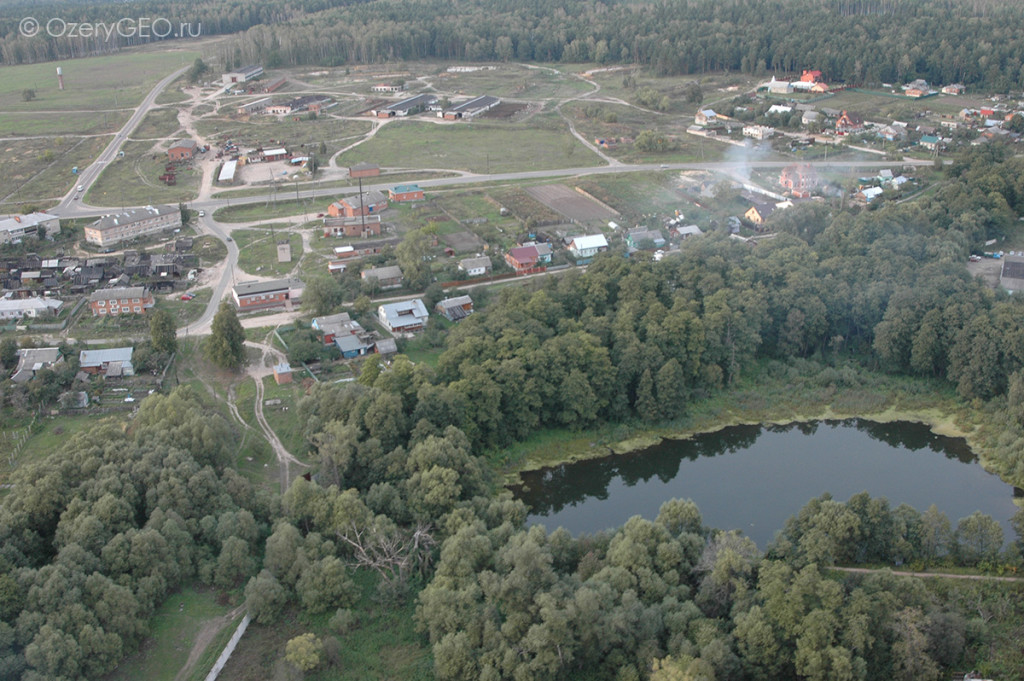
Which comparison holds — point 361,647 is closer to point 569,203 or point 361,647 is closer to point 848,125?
point 569,203

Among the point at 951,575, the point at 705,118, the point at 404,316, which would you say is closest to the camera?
the point at 951,575

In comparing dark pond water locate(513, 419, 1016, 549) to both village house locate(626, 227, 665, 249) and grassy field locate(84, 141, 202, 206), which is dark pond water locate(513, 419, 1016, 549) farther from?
grassy field locate(84, 141, 202, 206)

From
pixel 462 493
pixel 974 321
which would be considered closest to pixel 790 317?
pixel 974 321

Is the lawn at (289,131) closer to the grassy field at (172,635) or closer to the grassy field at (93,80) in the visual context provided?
the grassy field at (93,80)

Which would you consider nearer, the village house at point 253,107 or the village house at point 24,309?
the village house at point 24,309

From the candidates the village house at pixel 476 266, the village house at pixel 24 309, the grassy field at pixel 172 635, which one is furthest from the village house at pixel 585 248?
the grassy field at pixel 172 635

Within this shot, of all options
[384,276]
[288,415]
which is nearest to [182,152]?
[384,276]
